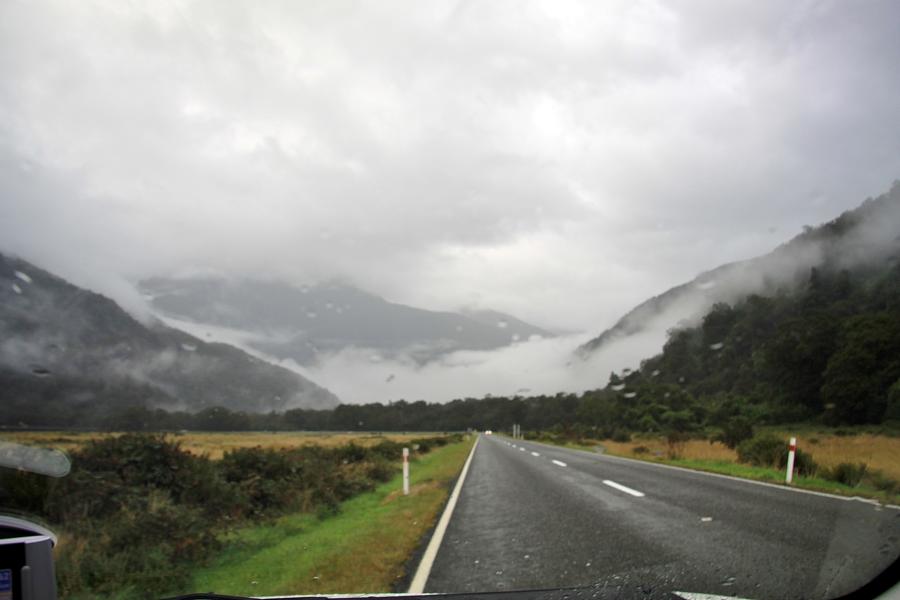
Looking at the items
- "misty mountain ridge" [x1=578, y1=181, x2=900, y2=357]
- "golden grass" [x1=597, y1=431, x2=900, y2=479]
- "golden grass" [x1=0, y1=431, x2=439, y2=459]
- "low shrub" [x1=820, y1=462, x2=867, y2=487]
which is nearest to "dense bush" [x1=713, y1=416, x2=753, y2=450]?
"golden grass" [x1=597, y1=431, x2=900, y2=479]

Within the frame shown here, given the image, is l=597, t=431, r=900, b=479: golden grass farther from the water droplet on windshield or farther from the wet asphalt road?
the water droplet on windshield

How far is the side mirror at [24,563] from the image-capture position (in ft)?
6.62

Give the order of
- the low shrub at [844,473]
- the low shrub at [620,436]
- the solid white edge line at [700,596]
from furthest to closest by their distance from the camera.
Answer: the low shrub at [620,436], the low shrub at [844,473], the solid white edge line at [700,596]

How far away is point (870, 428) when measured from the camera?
25.3ft

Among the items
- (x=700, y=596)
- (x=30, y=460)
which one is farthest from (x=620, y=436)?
(x=30, y=460)

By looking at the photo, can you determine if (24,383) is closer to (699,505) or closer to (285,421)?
(285,421)

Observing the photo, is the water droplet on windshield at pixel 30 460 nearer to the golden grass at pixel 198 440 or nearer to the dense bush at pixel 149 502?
the dense bush at pixel 149 502

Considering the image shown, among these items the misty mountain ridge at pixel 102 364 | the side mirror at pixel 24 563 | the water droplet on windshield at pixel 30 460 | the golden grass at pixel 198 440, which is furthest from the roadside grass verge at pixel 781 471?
the misty mountain ridge at pixel 102 364

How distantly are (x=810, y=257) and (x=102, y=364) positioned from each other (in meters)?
10.1

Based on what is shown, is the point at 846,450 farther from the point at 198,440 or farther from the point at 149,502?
the point at 198,440

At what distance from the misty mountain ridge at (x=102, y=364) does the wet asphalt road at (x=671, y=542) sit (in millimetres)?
4654

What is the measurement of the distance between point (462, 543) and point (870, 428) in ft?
17.9

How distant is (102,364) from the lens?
921cm

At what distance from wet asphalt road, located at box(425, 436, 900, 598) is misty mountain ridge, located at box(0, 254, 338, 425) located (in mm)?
4654
